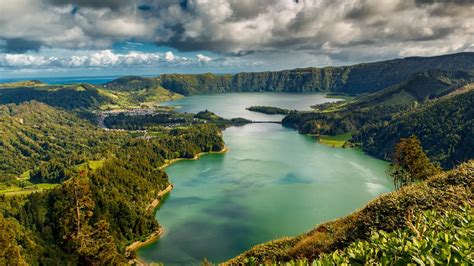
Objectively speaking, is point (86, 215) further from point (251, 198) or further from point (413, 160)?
point (251, 198)

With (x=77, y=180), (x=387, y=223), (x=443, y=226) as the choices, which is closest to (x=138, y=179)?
(x=77, y=180)

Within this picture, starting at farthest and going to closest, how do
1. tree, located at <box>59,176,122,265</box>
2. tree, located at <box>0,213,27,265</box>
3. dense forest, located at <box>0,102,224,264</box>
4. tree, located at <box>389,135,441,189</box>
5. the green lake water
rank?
1. the green lake water
2. tree, located at <box>389,135,441,189</box>
3. dense forest, located at <box>0,102,224,264</box>
4. tree, located at <box>59,176,122,265</box>
5. tree, located at <box>0,213,27,265</box>

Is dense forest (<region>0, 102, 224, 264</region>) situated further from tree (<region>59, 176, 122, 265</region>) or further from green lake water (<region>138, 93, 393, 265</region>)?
green lake water (<region>138, 93, 393, 265</region>)

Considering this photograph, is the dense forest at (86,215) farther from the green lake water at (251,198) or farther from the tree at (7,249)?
the green lake water at (251,198)

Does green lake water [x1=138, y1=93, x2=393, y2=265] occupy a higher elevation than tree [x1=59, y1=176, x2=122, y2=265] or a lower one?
→ lower

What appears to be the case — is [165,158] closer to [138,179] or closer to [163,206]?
[138,179]

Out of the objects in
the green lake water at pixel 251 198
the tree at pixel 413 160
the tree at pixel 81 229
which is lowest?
the green lake water at pixel 251 198

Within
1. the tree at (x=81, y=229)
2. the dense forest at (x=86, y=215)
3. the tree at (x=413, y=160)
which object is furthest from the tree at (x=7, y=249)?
the tree at (x=413, y=160)

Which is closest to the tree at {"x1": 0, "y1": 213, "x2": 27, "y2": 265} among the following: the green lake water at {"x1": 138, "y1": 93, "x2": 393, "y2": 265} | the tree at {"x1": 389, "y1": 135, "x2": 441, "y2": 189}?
the green lake water at {"x1": 138, "y1": 93, "x2": 393, "y2": 265}
